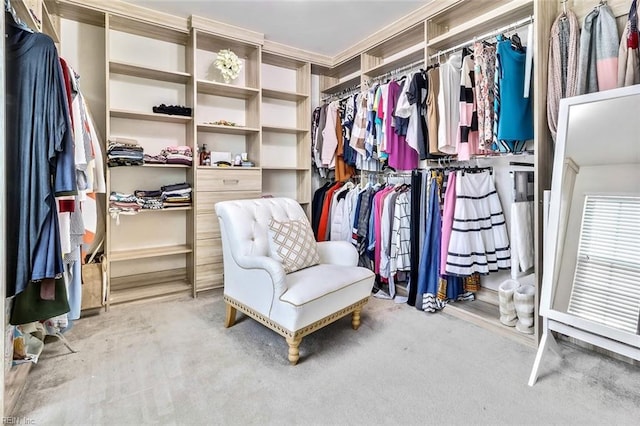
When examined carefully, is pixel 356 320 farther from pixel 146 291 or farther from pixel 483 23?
pixel 483 23

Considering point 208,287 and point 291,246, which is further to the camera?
point 208,287

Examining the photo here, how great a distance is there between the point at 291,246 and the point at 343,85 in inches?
91.1

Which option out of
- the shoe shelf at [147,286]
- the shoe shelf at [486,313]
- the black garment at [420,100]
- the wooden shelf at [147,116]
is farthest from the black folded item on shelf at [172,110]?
the shoe shelf at [486,313]

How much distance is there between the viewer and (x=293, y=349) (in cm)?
178

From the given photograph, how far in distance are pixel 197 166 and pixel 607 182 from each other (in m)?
2.78

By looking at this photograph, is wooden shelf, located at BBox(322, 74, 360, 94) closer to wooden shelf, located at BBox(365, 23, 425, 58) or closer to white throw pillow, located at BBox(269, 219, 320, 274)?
wooden shelf, located at BBox(365, 23, 425, 58)

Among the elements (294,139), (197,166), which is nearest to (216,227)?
(197,166)

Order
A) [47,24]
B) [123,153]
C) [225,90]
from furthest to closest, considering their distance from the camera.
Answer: [225,90], [123,153], [47,24]

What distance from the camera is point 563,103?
177cm

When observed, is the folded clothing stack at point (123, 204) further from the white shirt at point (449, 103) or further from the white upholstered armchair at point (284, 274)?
the white shirt at point (449, 103)

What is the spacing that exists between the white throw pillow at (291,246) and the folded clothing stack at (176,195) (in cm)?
109

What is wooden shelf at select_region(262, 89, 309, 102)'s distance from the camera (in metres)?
3.40

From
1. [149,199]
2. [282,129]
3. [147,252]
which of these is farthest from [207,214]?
[282,129]

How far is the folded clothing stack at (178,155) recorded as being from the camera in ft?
9.28
